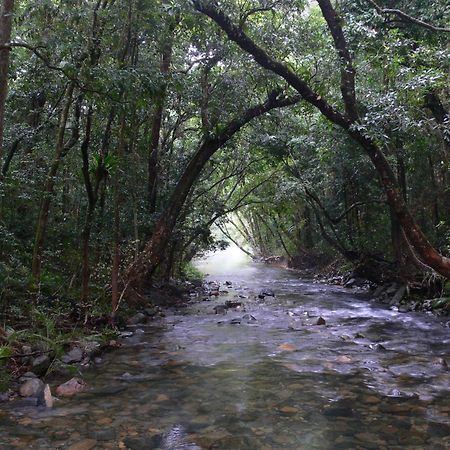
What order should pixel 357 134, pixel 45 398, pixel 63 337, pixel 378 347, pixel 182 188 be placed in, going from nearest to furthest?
pixel 45 398 < pixel 63 337 < pixel 378 347 < pixel 357 134 < pixel 182 188

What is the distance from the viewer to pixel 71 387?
5723mm

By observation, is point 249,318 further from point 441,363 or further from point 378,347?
point 441,363

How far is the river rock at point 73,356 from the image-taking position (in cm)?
683

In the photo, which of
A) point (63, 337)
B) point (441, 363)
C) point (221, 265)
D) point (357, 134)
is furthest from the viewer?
point (221, 265)

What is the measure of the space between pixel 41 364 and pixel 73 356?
0.82 meters

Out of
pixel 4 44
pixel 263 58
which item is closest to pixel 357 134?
pixel 263 58

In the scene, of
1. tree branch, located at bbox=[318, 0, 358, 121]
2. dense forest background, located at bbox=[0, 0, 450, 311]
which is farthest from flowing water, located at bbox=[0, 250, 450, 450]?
tree branch, located at bbox=[318, 0, 358, 121]

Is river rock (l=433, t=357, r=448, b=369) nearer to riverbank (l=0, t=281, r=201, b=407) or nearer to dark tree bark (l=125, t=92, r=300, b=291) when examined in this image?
riverbank (l=0, t=281, r=201, b=407)

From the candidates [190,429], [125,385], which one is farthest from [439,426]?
[125,385]

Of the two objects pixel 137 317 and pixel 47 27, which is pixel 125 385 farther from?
pixel 47 27

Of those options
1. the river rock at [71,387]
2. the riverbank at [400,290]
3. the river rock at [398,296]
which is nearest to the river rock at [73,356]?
the river rock at [71,387]

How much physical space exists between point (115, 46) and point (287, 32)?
14.3 ft

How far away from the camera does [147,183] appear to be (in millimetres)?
14023

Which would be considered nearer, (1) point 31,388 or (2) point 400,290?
(1) point 31,388
